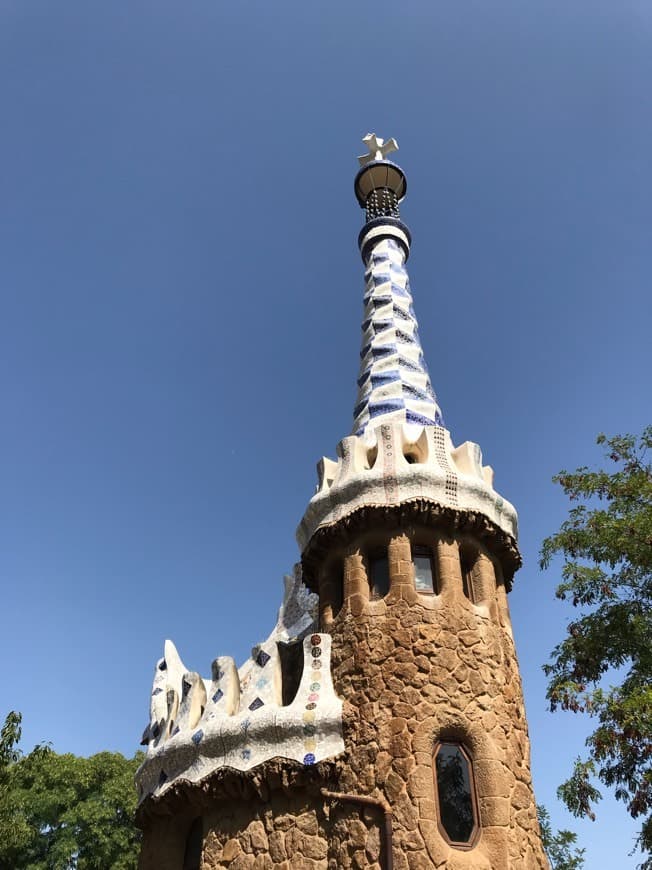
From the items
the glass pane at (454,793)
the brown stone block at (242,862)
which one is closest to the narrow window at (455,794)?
the glass pane at (454,793)

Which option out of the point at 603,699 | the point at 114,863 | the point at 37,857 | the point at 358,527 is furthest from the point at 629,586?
the point at 37,857

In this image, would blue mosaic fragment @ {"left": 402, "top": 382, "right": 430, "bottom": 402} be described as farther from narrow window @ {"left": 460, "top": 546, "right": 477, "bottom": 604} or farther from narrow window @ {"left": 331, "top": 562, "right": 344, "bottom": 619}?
narrow window @ {"left": 331, "top": 562, "right": 344, "bottom": 619}

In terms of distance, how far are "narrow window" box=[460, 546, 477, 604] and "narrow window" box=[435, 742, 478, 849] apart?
1531 mm

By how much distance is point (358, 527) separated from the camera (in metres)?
7.70

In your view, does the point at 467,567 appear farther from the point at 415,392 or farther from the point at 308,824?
the point at 308,824

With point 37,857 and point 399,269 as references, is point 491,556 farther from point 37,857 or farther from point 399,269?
point 37,857

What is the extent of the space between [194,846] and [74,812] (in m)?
10.1

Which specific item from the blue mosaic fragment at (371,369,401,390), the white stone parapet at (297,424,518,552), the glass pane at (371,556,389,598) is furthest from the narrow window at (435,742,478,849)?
the blue mosaic fragment at (371,369,401,390)

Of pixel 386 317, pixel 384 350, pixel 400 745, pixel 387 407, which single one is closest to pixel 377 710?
pixel 400 745

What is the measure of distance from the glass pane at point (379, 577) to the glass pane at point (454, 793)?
1.49 m

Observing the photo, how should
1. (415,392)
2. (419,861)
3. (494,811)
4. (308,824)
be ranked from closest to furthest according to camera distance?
(419,861) → (494,811) → (308,824) → (415,392)

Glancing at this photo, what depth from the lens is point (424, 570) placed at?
750 cm

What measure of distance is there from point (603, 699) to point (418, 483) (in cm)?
289

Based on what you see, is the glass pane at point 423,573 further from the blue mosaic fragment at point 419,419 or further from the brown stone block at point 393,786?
the blue mosaic fragment at point 419,419
